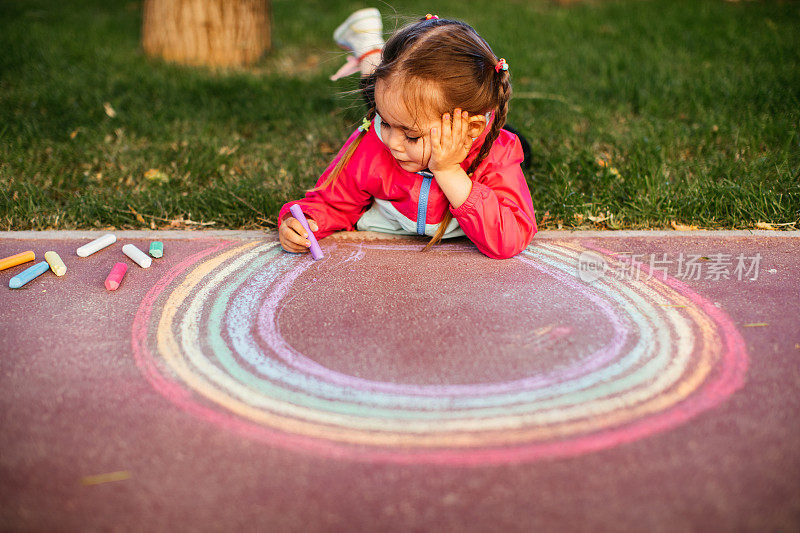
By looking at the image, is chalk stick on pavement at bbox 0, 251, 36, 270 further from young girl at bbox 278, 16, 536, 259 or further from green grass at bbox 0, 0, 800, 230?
young girl at bbox 278, 16, 536, 259

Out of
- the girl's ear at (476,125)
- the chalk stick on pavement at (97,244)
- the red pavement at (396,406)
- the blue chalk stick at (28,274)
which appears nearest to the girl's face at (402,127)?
the girl's ear at (476,125)

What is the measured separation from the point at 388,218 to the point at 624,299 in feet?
3.20

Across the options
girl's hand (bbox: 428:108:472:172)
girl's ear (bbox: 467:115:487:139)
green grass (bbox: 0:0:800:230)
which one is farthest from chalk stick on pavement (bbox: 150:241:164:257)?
girl's ear (bbox: 467:115:487:139)

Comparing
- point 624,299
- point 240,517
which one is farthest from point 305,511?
point 624,299

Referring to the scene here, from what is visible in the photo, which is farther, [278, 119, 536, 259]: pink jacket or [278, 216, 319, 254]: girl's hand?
[278, 216, 319, 254]: girl's hand

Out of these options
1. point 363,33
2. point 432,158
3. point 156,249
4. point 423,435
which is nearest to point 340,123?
point 363,33

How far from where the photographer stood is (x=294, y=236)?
2381mm

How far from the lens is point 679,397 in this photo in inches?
63.9

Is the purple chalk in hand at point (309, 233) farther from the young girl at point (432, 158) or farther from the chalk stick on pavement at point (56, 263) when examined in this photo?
the chalk stick on pavement at point (56, 263)

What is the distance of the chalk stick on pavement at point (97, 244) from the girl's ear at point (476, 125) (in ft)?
4.88

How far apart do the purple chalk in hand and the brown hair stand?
1.96ft

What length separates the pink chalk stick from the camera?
2170mm

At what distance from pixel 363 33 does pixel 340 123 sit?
0.86 meters

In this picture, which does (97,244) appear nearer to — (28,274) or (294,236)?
(28,274)
